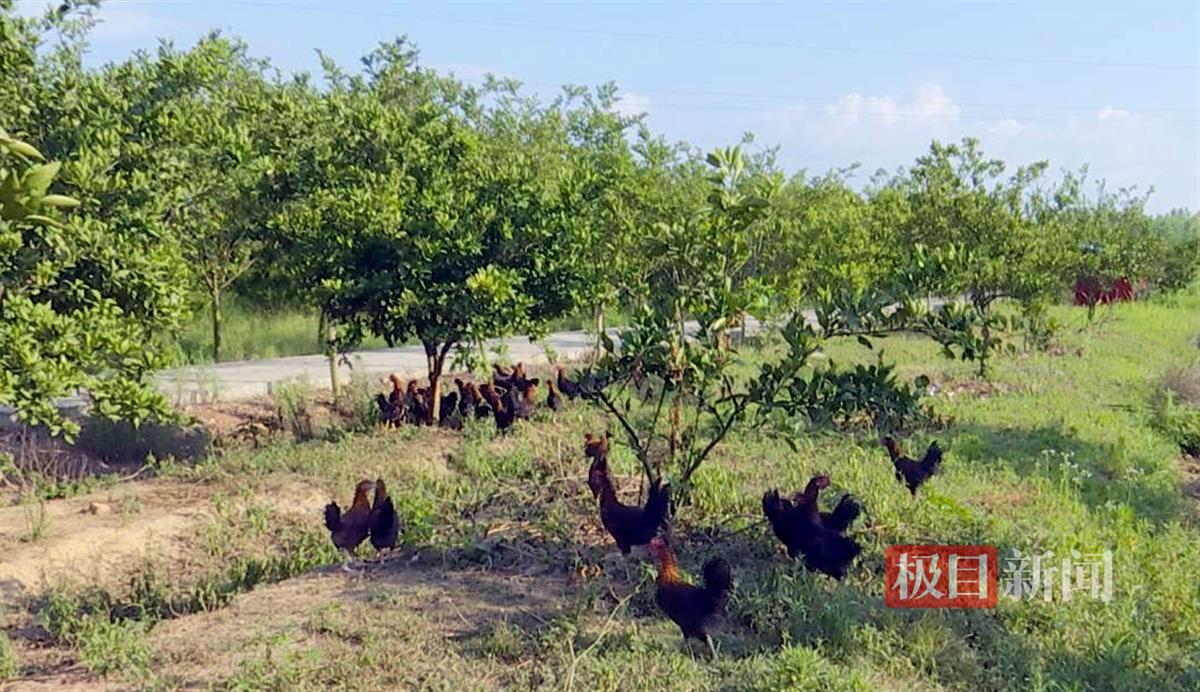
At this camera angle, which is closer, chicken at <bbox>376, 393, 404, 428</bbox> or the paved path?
chicken at <bbox>376, 393, 404, 428</bbox>

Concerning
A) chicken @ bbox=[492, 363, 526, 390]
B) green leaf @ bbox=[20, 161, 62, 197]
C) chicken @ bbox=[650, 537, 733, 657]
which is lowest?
chicken @ bbox=[650, 537, 733, 657]

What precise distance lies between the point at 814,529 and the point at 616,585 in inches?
38.7

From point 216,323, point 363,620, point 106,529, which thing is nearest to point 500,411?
point 106,529

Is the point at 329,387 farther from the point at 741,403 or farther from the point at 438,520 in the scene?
the point at 741,403

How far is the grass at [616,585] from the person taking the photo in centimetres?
393

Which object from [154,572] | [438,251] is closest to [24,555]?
[154,572]

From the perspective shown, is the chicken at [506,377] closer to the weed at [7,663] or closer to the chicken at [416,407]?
Result: the chicken at [416,407]

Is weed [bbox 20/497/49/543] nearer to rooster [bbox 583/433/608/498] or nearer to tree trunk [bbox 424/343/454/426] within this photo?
tree trunk [bbox 424/343/454/426]

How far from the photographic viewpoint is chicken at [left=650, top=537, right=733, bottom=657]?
3.99m

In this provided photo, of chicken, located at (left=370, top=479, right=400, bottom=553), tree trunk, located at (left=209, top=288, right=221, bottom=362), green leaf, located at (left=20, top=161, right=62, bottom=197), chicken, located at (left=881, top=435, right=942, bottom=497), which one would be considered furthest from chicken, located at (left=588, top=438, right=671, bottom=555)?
tree trunk, located at (left=209, top=288, right=221, bottom=362)

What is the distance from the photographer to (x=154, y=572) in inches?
219

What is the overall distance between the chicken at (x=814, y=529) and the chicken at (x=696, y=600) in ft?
3.00

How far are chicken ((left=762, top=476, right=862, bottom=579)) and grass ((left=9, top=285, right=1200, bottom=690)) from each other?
10 centimetres

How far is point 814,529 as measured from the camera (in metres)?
4.88
